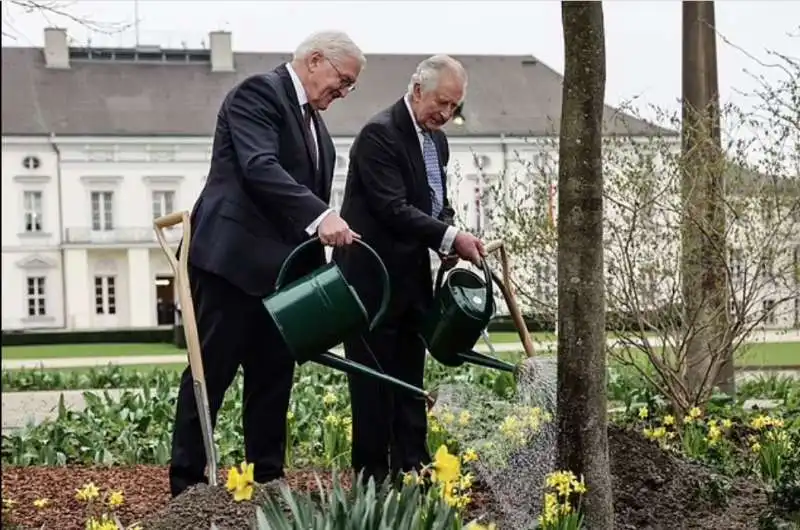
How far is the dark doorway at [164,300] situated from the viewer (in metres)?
32.2

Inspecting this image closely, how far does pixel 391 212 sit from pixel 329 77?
46 cm

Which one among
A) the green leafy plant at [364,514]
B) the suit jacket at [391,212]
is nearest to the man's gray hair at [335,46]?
the suit jacket at [391,212]

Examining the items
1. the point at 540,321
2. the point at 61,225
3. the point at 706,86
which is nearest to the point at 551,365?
the point at 540,321

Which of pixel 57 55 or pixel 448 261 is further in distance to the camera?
pixel 57 55

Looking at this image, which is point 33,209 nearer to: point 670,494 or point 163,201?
point 163,201

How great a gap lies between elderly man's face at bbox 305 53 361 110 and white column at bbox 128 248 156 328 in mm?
30336

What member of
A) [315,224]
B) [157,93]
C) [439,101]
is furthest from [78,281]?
[315,224]

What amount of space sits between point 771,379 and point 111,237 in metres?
30.0

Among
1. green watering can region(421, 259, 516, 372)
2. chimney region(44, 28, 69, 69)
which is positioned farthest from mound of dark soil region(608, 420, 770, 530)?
chimney region(44, 28, 69, 69)

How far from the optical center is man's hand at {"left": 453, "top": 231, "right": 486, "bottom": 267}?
318cm

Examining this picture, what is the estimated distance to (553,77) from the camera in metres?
32.3

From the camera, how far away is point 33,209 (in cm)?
3356

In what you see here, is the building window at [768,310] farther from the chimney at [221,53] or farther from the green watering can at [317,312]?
the chimney at [221,53]

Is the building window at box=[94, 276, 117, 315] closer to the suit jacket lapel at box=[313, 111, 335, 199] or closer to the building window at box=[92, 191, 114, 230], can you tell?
the building window at box=[92, 191, 114, 230]
